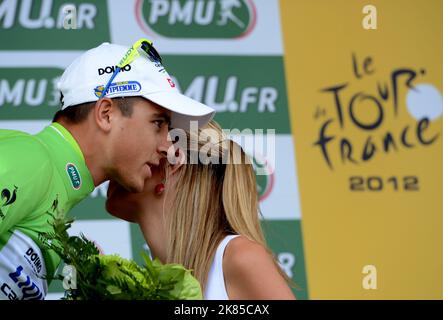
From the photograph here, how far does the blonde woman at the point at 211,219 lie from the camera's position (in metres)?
2.18

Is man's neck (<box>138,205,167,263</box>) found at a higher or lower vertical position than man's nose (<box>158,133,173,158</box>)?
lower

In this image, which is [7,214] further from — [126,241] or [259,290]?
[126,241]

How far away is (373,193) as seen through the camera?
363cm

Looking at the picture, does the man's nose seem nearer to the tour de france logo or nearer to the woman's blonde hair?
the woman's blonde hair

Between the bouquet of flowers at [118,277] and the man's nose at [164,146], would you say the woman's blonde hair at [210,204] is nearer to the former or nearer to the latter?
the man's nose at [164,146]

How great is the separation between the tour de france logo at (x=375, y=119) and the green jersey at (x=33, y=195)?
1.49m

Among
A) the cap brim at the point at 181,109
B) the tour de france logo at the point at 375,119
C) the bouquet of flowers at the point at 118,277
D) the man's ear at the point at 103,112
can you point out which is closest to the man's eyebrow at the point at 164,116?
the cap brim at the point at 181,109

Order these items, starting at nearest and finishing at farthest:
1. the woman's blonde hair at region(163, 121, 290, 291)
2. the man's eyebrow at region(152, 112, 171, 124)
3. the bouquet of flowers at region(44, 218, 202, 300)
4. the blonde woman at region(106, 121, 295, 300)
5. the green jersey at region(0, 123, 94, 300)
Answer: the bouquet of flowers at region(44, 218, 202, 300)
the green jersey at region(0, 123, 94, 300)
the blonde woman at region(106, 121, 295, 300)
the woman's blonde hair at region(163, 121, 290, 291)
the man's eyebrow at region(152, 112, 171, 124)

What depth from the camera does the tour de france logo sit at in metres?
3.62

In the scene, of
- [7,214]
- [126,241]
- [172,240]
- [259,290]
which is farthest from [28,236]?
[126,241]

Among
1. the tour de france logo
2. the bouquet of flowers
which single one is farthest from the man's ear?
the tour de france logo

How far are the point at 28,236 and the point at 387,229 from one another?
186 centimetres

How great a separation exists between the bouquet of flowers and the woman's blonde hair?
58 centimetres

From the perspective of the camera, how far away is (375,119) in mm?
3670
